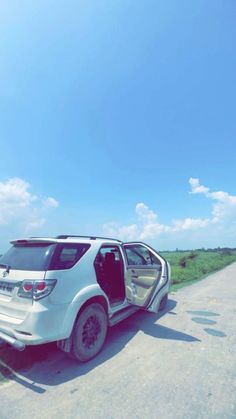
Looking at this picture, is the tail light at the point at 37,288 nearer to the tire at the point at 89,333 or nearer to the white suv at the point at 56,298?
the white suv at the point at 56,298

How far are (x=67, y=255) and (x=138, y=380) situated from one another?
6.58 ft

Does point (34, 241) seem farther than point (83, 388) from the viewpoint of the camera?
Yes

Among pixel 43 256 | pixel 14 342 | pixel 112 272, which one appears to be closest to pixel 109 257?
pixel 112 272

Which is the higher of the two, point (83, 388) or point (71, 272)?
point (71, 272)

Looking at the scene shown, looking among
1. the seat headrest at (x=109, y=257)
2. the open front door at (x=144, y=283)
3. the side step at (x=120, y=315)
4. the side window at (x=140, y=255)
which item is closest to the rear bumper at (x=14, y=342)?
the side step at (x=120, y=315)

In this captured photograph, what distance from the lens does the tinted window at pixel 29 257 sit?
3.19 metres

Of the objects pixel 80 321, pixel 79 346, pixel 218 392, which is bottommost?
pixel 218 392

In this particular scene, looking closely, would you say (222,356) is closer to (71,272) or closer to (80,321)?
(80,321)

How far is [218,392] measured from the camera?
263cm

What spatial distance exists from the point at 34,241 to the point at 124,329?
2.90 m

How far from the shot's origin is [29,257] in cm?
338

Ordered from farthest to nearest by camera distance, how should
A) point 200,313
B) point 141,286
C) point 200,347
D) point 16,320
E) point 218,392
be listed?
point 200,313 < point 141,286 < point 200,347 < point 16,320 < point 218,392

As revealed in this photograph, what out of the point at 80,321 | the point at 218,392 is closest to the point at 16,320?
the point at 80,321

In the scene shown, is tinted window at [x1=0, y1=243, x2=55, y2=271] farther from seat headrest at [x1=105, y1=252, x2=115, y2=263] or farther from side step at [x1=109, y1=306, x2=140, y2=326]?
seat headrest at [x1=105, y1=252, x2=115, y2=263]
